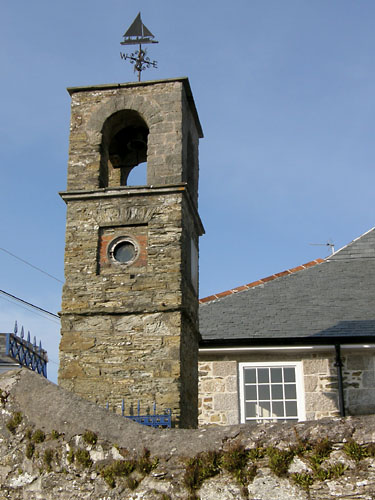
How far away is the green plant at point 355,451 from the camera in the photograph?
3.65 m

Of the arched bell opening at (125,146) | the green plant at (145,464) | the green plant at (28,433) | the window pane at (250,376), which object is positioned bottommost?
the green plant at (145,464)

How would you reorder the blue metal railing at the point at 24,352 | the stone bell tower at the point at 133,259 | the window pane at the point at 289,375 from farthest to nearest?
the blue metal railing at the point at 24,352
the window pane at the point at 289,375
the stone bell tower at the point at 133,259

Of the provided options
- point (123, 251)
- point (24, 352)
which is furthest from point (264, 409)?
point (24, 352)

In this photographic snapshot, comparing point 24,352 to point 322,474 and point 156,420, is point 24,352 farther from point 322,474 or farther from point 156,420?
point 322,474

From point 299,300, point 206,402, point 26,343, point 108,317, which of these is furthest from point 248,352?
point 26,343

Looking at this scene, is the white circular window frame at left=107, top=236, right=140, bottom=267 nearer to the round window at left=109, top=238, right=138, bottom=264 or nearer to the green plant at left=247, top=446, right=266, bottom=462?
the round window at left=109, top=238, right=138, bottom=264

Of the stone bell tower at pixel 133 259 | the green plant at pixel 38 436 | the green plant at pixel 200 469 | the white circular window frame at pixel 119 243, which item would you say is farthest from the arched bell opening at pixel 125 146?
the green plant at pixel 200 469

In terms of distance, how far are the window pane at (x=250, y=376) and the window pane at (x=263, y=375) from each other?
0.10m

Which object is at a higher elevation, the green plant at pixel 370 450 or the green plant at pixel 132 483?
the green plant at pixel 370 450

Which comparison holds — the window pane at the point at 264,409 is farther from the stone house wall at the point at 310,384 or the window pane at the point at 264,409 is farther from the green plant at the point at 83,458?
the green plant at the point at 83,458

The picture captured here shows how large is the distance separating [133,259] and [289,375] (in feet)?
12.4

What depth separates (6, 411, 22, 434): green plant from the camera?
4.21 meters

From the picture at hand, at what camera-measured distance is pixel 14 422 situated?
4219mm

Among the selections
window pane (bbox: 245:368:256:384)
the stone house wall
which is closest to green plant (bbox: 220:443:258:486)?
the stone house wall
